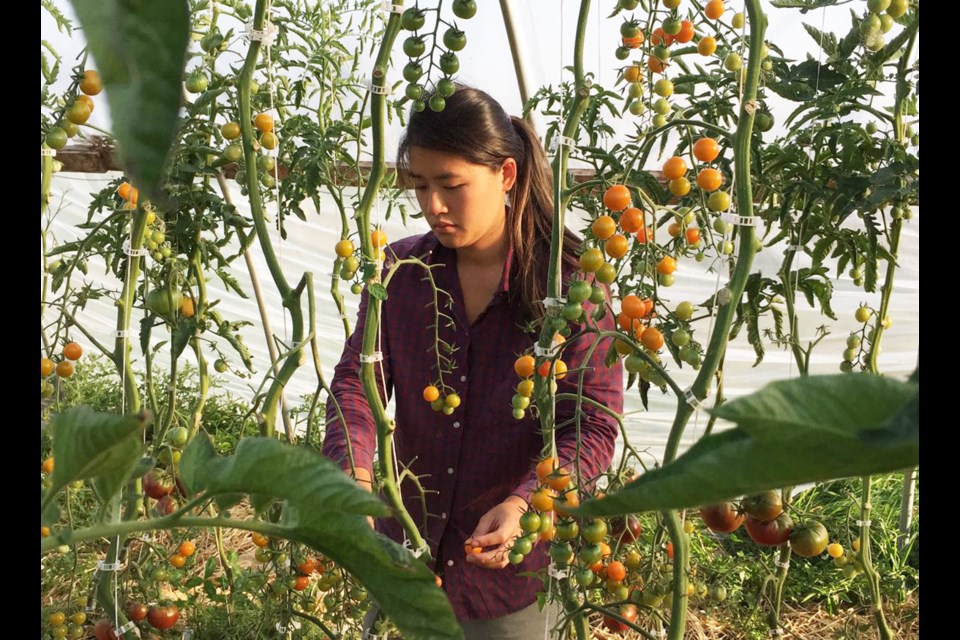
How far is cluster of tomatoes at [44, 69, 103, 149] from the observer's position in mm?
1253

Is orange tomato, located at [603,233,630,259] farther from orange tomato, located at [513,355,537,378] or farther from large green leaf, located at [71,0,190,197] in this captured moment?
large green leaf, located at [71,0,190,197]

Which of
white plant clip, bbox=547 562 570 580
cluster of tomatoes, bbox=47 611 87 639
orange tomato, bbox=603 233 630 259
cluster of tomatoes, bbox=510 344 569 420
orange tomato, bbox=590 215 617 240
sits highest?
orange tomato, bbox=590 215 617 240

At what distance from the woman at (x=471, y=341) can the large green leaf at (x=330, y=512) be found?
139 centimetres

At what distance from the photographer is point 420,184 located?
5.75ft

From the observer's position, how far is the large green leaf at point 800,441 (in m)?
0.18

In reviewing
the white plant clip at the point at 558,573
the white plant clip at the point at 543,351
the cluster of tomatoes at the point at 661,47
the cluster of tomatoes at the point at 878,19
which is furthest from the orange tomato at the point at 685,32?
the white plant clip at the point at 558,573

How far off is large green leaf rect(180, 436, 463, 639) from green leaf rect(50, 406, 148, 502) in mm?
23

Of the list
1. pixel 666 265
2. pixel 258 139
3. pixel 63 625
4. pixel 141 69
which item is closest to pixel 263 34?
pixel 258 139

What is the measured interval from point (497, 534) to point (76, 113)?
878 mm

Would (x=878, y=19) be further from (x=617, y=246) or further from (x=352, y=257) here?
(x=352, y=257)

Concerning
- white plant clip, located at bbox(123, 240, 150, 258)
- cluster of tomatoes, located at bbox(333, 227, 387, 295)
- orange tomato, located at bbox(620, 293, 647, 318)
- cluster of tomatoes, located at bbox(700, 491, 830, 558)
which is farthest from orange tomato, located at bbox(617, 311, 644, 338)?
white plant clip, located at bbox(123, 240, 150, 258)

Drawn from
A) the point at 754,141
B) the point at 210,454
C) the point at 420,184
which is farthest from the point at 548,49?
the point at 210,454
